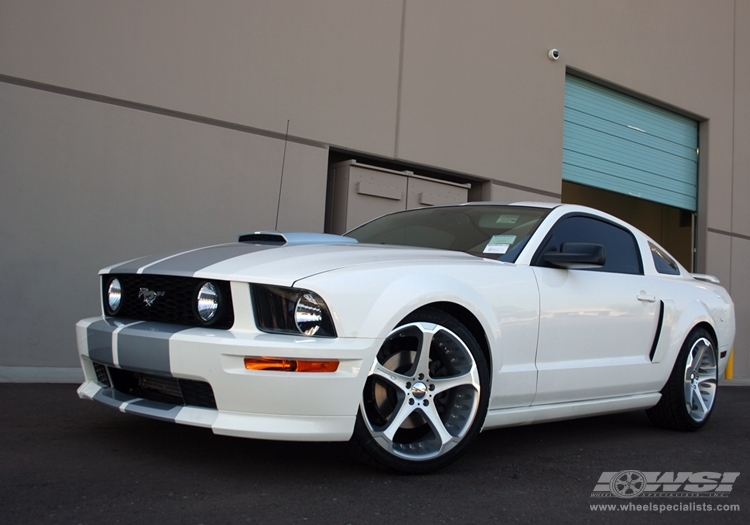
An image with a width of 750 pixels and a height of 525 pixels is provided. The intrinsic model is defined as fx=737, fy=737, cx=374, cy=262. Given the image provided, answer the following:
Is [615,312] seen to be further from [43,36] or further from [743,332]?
[743,332]

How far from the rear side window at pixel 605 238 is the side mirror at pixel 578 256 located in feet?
0.74

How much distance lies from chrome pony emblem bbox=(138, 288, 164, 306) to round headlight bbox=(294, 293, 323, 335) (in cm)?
66

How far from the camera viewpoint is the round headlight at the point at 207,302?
287 cm

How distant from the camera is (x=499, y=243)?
3.83 meters

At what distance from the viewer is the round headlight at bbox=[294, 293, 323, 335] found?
2.79 meters

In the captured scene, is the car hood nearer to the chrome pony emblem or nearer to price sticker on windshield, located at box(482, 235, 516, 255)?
the chrome pony emblem

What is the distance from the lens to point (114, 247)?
604 centimetres

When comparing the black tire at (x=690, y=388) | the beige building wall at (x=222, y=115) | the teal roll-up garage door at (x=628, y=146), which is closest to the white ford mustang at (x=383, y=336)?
the black tire at (x=690, y=388)

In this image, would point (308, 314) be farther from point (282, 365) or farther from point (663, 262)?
point (663, 262)

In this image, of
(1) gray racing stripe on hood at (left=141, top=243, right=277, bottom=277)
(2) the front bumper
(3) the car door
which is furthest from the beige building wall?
(3) the car door

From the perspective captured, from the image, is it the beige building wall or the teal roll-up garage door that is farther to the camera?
the teal roll-up garage door

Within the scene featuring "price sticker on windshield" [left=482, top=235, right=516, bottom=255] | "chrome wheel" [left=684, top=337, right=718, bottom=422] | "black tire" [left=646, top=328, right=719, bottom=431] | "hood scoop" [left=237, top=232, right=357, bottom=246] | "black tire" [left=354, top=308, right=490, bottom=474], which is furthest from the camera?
"chrome wheel" [left=684, top=337, right=718, bottom=422]

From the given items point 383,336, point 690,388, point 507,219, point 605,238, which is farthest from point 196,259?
point 690,388

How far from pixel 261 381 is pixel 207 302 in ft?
1.35
